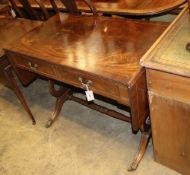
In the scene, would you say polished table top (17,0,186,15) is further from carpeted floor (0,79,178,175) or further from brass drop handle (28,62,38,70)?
carpeted floor (0,79,178,175)

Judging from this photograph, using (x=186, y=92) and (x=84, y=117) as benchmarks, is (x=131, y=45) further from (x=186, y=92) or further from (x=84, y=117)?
(x=84, y=117)

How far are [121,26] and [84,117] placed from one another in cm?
87

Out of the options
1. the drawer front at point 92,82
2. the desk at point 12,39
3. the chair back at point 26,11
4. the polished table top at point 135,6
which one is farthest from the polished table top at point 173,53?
the chair back at point 26,11

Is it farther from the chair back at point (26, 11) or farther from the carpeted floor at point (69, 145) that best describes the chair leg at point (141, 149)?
the chair back at point (26, 11)

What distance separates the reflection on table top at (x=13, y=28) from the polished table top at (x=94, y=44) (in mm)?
262

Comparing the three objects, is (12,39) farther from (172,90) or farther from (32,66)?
(172,90)

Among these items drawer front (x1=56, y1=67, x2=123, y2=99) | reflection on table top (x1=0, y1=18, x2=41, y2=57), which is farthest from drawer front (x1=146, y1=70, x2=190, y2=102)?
reflection on table top (x1=0, y1=18, x2=41, y2=57)

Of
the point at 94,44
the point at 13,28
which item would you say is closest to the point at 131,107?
the point at 94,44

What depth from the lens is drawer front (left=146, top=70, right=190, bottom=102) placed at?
1063 mm

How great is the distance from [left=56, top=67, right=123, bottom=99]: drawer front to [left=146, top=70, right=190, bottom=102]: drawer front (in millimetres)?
181

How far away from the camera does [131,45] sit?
1.40 m

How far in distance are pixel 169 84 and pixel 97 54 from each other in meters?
0.46

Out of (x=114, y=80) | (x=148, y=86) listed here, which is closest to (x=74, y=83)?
(x=114, y=80)

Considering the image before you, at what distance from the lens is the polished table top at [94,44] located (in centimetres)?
128
